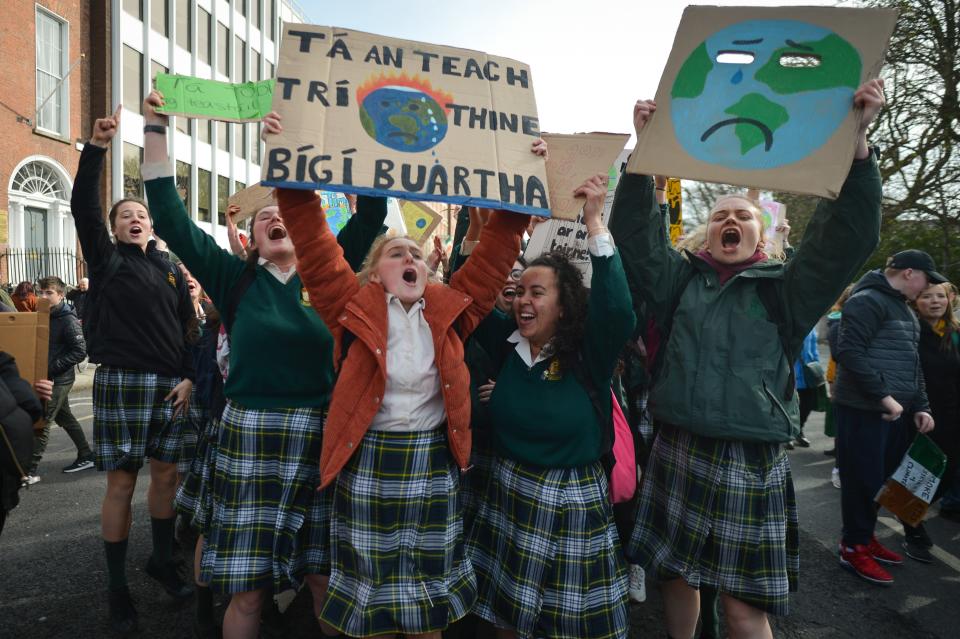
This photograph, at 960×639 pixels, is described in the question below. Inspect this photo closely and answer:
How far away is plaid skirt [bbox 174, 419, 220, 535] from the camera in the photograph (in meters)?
2.61

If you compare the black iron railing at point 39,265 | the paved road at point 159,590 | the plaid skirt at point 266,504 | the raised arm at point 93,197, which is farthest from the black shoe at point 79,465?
the black iron railing at point 39,265

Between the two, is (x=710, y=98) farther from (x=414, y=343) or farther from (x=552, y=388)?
(x=414, y=343)

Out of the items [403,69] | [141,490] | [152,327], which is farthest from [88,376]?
[403,69]

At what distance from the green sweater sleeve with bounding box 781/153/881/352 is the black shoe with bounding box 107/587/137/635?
10.3ft

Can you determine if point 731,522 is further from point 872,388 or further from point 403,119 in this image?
point 872,388

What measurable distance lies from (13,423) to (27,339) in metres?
0.48

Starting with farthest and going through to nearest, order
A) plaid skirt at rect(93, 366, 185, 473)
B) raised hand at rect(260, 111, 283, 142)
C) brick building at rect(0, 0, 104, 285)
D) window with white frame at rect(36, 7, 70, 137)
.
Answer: window with white frame at rect(36, 7, 70, 137), brick building at rect(0, 0, 104, 285), plaid skirt at rect(93, 366, 185, 473), raised hand at rect(260, 111, 283, 142)

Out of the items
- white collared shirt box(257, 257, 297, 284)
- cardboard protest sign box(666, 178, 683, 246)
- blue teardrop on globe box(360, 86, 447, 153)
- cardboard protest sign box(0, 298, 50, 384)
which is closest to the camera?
blue teardrop on globe box(360, 86, 447, 153)

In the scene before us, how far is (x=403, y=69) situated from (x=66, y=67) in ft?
67.3

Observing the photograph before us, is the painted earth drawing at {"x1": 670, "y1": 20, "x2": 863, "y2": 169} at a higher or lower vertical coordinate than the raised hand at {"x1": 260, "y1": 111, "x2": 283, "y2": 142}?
higher

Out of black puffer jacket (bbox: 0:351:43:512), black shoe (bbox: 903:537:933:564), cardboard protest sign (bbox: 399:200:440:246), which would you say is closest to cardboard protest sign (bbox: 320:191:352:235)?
cardboard protest sign (bbox: 399:200:440:246)

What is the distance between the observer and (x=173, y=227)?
2.39 m

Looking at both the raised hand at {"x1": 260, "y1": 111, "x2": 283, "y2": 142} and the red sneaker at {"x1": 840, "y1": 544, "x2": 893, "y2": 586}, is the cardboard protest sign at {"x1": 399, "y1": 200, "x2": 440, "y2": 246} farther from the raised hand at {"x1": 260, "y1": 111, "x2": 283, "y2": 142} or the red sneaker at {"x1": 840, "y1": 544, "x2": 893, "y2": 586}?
the red sneaker at {"x1": 840, "y1": 544, "x2": 893, "y2": 586}

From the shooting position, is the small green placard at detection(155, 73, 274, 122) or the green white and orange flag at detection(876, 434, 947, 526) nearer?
the small green placard at detection(155, 73, 274, 122)
